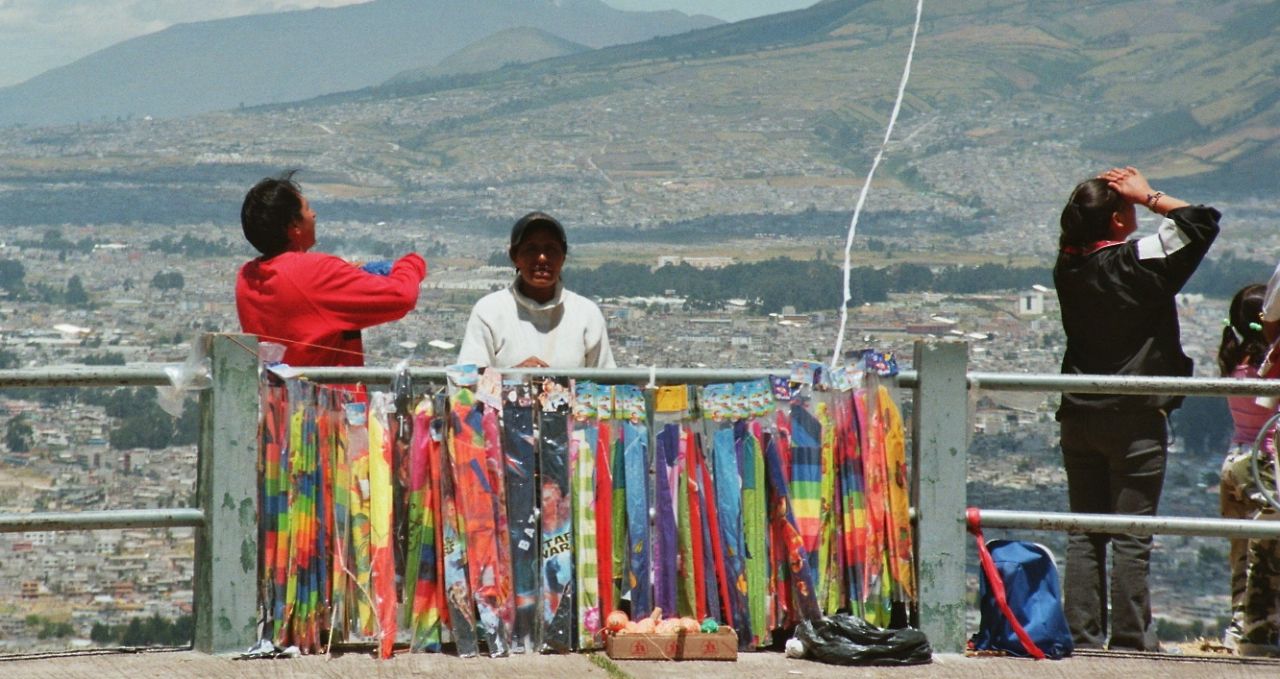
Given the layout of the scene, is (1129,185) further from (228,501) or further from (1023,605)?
(228,501)

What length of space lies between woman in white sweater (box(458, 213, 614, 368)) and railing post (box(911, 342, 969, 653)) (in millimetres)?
1148

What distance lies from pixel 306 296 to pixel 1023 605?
8.57 ft

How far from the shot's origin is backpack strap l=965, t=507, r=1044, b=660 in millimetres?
5617

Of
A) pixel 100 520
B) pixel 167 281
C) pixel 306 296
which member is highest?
pixel 306 296

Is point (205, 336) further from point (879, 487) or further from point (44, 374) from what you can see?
point (879, 487)

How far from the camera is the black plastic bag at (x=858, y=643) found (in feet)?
17.8

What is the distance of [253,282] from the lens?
6020 millimetres

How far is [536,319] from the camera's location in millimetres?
6145

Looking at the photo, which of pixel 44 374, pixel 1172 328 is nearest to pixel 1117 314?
pixel 1172 328

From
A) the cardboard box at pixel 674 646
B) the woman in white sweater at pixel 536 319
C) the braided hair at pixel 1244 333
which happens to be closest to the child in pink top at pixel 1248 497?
the braided hair at pixel 1244 333

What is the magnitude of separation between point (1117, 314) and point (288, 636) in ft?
9.85

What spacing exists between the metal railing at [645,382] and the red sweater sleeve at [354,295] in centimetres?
50

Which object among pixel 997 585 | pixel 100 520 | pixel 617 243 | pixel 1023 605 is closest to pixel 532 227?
pixel 100 520

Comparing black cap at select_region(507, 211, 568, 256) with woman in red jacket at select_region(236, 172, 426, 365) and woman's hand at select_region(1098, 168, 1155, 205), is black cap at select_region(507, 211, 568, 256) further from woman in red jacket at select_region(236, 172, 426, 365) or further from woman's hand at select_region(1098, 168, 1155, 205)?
woman's hand at select_region(1098, 168, 1155, 205)
